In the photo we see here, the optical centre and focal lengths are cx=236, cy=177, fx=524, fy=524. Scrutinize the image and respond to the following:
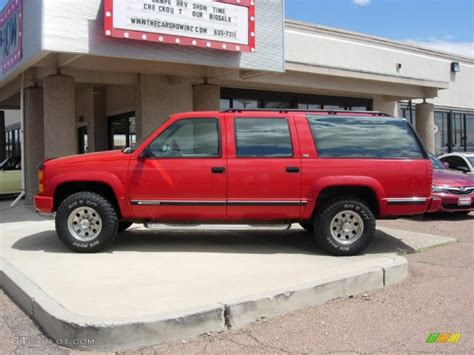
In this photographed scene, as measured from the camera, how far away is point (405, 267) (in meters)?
6.22

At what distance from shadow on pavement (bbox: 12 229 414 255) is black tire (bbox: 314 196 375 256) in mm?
325

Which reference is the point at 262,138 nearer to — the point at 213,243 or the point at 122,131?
the point at 213,243

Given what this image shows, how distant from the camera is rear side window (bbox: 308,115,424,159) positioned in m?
7.10

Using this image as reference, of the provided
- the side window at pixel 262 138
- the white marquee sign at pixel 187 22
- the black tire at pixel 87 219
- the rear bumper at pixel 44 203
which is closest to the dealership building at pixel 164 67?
the white marquee sign at pixel 187 22

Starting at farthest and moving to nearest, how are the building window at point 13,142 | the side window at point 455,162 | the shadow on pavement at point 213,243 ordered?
the building window at point 13,142
the side window at point 455,162
the shadow on pavement at point 213,243

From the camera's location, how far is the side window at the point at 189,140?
705cm

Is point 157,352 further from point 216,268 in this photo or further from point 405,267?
point 405,267

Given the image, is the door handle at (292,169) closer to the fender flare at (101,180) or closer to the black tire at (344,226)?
the black tire at (344,226)

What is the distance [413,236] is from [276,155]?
10.6ft

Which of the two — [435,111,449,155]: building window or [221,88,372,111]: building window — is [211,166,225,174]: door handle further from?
[435,111,449,155]: building window

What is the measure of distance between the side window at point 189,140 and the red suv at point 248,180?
14mm

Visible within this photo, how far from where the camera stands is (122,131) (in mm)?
16172

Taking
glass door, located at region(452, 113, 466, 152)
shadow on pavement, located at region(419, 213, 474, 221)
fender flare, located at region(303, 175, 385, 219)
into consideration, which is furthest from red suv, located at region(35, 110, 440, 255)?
glass door, located at region(452, 113, 466, 152)

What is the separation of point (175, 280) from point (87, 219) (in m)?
2.00
